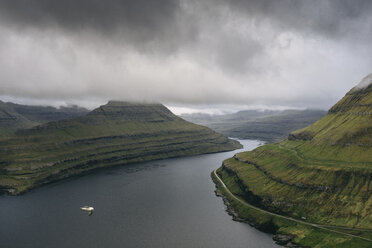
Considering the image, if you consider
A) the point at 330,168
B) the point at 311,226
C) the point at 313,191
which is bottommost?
the point at 311,226

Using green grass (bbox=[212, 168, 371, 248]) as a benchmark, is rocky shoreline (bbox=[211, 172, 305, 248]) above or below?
below

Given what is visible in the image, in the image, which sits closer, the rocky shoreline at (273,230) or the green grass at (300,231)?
the green grass at (300,231)

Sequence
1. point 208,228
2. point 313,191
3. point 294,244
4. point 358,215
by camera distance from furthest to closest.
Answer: point 313,191 < point 208,228 < point 358,215 < point 294,244

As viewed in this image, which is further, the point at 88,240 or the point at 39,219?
the point at 39,219

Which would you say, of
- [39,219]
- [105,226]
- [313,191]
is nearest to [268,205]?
[313,191]

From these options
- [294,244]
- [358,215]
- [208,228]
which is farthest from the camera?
[208,228]

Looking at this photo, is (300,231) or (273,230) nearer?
(300,231)

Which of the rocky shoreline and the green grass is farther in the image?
the rocky shoreline

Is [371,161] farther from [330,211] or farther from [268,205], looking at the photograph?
[268,205]

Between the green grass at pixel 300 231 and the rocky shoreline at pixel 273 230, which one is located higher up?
the green grass at pixel 300 231

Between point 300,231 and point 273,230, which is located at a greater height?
point 300,231

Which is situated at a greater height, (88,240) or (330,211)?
(330,211)
